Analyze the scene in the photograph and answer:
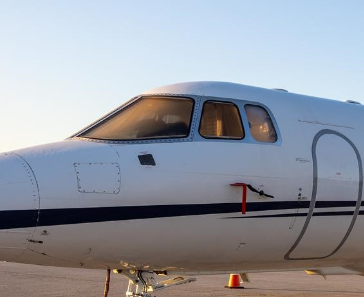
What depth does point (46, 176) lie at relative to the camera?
780cm

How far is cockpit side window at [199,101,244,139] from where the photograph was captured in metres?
9.29

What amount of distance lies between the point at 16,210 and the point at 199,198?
226cm

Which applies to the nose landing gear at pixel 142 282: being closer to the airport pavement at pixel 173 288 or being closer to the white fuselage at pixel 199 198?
the white fuselage at pixel 199 198

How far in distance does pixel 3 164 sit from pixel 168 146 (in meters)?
2.05

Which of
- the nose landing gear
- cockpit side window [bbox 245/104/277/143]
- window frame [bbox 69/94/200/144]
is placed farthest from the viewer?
cockpit side window [bbox 245/104/277/143]

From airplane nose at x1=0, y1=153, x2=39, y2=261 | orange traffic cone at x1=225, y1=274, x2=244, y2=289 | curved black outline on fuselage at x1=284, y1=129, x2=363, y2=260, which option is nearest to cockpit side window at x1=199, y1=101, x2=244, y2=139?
curved black outline on fuselage at x1=284, y1=129, x2=363, y2=260

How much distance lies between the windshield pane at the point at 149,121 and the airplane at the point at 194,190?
20mm

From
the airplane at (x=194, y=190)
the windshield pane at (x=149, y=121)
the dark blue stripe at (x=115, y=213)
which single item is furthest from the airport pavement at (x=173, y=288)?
the dark blue stripe at (x=115, y=213)

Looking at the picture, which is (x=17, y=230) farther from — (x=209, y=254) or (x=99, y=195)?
(x=209, y=254)

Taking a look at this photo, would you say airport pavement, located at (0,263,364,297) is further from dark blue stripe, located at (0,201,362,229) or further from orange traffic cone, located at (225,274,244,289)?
dark blue stripe, located at (0,201,362,229)

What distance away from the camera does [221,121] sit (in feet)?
31.2

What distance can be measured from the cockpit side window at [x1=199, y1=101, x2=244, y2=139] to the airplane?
0.05 ft

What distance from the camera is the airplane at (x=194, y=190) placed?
785 centimetres

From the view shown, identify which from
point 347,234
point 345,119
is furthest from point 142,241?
point 345,119
